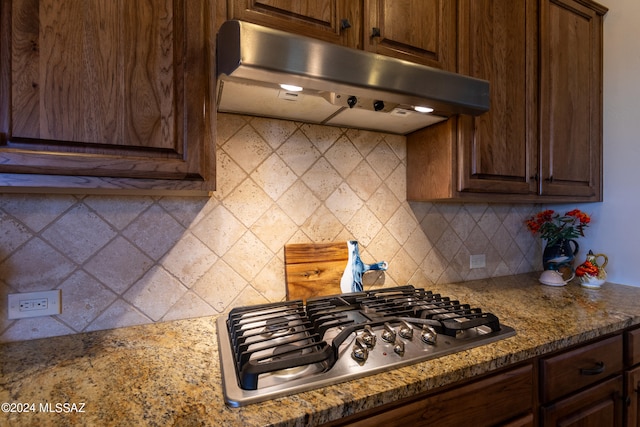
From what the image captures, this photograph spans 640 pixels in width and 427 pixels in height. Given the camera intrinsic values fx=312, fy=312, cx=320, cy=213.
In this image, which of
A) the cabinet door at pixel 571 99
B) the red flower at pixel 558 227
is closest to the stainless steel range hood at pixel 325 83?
the cabinet door at pixel 571 99

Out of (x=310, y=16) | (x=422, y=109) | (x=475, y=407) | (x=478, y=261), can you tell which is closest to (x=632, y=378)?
(x=478, y=261)

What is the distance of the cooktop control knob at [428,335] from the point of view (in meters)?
0.87

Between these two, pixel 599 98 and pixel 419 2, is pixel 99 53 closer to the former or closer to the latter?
pixel 419 2

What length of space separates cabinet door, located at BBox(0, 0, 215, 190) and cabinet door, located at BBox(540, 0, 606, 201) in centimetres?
154

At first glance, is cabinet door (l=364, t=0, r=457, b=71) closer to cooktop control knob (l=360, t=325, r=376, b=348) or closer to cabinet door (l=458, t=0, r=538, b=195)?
cabinet door (l=458, t=0, r=538, b=195)

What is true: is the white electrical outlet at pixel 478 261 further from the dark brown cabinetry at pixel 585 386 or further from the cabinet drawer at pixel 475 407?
the cabinet drawer at pixel 475 407

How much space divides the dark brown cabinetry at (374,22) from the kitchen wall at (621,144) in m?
1.20

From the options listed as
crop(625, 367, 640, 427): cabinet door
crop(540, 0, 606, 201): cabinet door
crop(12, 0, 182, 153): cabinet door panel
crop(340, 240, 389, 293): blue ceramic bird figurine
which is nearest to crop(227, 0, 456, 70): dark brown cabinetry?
crop(12, 0, 182, 153): cabinet door panel

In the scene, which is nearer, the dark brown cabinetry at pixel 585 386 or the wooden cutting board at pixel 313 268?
the dark brown cabinetry at pixel 585 386

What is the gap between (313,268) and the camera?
1.32 m

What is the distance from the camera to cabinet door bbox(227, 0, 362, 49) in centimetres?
90

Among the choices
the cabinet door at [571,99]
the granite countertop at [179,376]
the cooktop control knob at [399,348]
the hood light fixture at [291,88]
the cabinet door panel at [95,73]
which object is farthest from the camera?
the cabinet door at [571,99]

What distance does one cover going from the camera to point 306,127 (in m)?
1.33

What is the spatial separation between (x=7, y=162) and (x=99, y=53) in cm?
32
